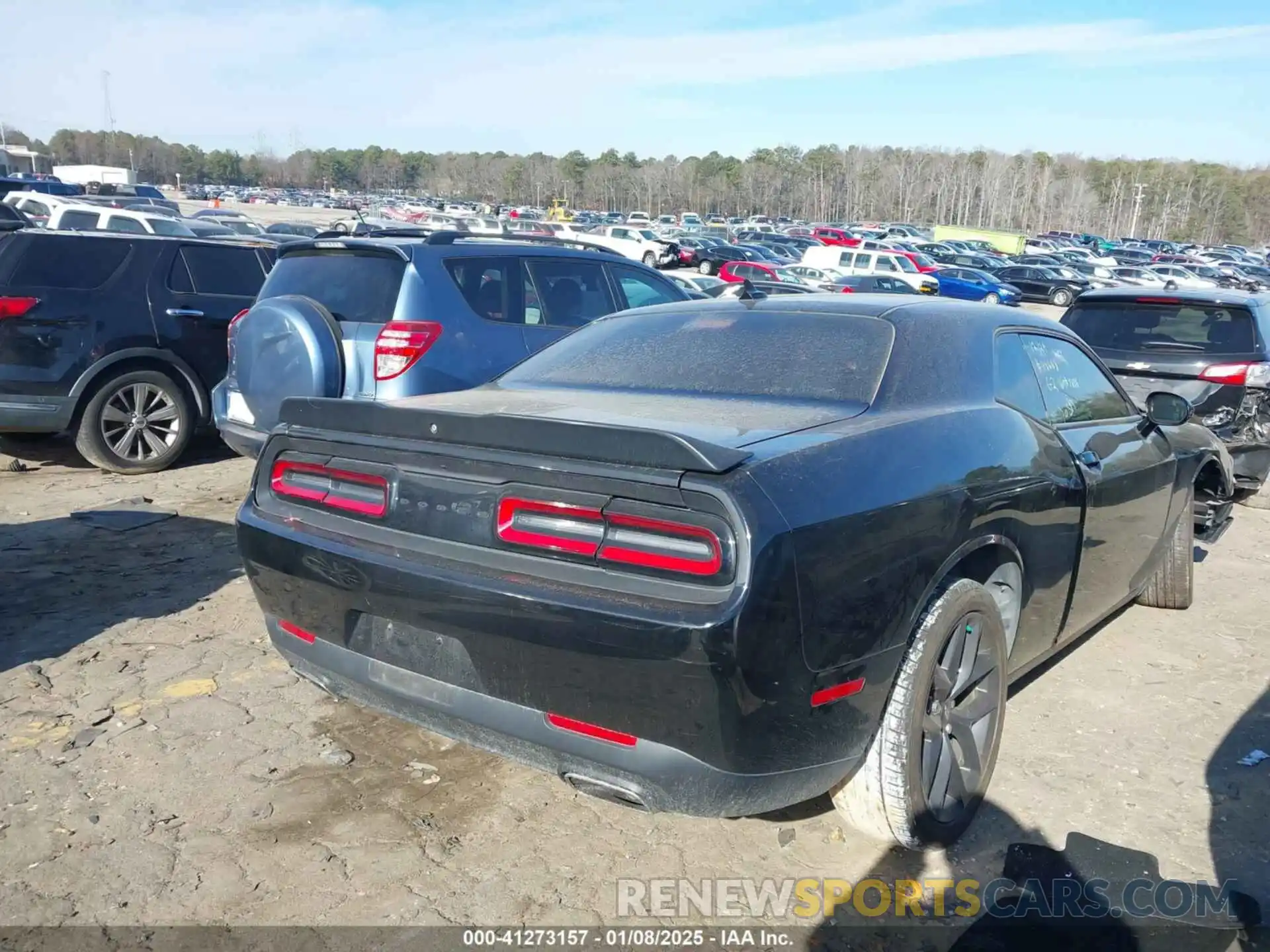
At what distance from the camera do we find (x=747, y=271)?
3161cm

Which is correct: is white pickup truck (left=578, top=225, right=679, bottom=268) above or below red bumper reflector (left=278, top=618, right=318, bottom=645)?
below

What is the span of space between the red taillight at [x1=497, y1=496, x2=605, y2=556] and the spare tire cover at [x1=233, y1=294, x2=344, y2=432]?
3.09 meters

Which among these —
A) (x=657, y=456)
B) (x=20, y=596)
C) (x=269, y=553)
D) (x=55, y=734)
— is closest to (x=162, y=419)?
(x=20, y=596)

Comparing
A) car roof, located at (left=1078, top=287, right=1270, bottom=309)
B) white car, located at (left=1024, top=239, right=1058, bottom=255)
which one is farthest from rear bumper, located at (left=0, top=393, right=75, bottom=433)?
white car, located at (left=1024, top=239, right=1058, bottom=255)

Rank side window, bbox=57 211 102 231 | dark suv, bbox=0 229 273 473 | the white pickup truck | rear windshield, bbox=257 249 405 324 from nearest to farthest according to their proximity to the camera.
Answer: rear windshield, bbox=257 249 405 324
dark suv, bbox=0 229 273 473
side window, bbox=57 211 102 231
the white pickup truck

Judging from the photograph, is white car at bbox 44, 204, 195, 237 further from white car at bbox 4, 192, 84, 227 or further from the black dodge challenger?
the black dodge challenger

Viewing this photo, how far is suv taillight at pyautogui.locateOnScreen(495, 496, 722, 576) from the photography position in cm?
234

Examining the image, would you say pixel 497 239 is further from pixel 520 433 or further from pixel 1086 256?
pixel 1086 256

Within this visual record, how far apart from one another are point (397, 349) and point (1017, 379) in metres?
3.31

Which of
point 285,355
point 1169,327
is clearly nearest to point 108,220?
point 285,355

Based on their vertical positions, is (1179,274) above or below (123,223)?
below

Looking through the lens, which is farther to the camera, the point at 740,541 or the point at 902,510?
the point at 902,510

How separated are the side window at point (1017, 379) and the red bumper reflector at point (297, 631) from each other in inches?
94.6

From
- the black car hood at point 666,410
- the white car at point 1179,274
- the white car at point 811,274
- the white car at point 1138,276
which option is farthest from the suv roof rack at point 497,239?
the white car at point 1179,274
